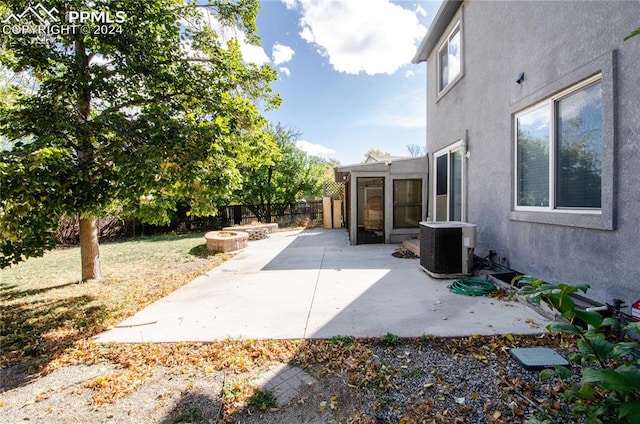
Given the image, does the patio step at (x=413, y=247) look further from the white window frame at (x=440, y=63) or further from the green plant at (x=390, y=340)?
the green plant at (x=390, y=340)

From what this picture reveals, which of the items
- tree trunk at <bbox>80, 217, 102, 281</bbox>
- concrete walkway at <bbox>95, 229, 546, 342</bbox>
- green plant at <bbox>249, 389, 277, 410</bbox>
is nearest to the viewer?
green plant at <bbox>249, 389, 277, 410</bbox>

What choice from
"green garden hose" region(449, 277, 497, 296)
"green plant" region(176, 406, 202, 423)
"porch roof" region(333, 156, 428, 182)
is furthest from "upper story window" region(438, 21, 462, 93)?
"green plant" region(176, 406, 202, 423)

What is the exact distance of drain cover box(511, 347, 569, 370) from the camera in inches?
94.3

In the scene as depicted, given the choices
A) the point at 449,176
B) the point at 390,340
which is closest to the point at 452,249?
the point at 390,340

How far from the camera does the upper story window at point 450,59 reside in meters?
6.46

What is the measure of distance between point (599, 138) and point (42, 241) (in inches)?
264

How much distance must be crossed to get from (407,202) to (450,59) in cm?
395

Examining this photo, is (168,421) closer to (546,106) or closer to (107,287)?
(107,287)

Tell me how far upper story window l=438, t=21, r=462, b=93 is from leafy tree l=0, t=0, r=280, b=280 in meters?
4.76

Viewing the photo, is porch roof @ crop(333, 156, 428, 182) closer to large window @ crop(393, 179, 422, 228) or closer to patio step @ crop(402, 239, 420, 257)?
large window @ crop(393, 179, 422, 228)

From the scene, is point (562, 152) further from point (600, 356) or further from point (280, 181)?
point (280, 181)

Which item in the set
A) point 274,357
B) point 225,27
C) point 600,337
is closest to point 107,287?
point 274,357

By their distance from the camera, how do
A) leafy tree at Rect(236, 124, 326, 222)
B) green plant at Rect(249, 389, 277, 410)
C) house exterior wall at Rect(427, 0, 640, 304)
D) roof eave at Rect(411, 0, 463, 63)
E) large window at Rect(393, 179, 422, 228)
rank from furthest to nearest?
leafy tree at Rect(236, 124, 326, 222) → large window at Rect(393, 179, 422, 228) → roof eave at Rect(411, 0, 463, 63) → house exterior wall at Rect(427, 0, 640, 304) → green plant at Rect(249, 389, 277, 410)

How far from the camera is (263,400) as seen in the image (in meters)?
2.18
